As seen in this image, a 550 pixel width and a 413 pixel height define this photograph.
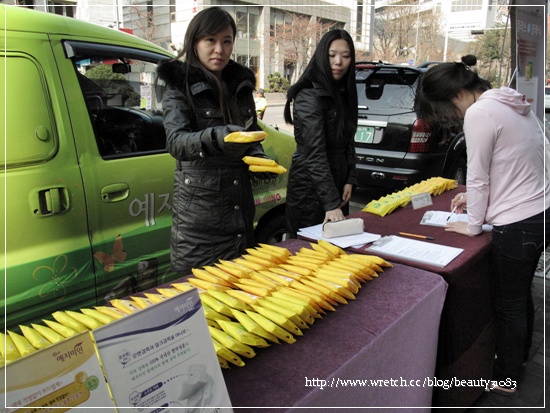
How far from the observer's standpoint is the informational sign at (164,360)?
689 mm

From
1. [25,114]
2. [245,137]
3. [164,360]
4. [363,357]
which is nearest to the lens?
[164,360]

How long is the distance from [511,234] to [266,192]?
5.22 feet

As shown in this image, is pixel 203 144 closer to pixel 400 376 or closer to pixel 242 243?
pixel 242 243

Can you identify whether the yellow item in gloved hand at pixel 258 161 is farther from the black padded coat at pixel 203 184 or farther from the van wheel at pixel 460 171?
the van wheel at pixel 460 171

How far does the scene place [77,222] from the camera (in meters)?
1.94

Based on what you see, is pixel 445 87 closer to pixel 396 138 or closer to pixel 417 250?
pixel 417 250

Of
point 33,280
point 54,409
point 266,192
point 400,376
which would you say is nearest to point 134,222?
point 33,280

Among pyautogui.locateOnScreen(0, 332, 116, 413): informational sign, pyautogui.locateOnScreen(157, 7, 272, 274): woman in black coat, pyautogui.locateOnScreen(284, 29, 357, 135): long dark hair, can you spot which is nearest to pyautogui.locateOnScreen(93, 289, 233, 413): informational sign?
pyautogui.locateOnScreen(0, 332, 116, 413): informational sign

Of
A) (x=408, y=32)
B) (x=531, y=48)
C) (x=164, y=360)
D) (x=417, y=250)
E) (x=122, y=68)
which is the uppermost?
(x=408, y=32)

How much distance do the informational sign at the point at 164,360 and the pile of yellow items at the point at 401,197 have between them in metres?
1.71

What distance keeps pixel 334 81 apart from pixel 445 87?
0.66 m

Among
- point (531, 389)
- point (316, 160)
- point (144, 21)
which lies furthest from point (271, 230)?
point (144, 21)

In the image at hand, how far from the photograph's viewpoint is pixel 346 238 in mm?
1896

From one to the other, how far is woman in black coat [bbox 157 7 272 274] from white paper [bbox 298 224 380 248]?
0.30 m
